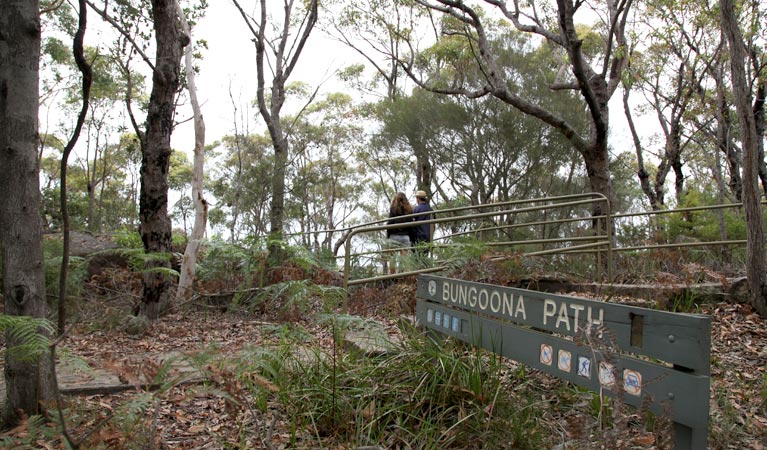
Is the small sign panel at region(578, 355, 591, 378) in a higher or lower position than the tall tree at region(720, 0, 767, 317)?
lower

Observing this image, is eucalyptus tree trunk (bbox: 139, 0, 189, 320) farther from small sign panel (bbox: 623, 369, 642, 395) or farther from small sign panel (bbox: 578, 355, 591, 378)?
small sign panel (bbox: 623, 369, 642, 395)

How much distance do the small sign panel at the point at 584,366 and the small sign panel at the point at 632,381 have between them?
182mm

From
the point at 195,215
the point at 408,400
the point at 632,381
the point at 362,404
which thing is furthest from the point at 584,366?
the point at 195,215

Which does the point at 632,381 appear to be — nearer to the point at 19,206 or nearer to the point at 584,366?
the point at 584,366

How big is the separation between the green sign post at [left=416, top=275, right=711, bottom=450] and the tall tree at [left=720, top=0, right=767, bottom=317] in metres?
2.71

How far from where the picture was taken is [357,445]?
8.71 feet

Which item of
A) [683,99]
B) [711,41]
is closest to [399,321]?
[711,41]

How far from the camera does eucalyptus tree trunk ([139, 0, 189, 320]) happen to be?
6.79 meters

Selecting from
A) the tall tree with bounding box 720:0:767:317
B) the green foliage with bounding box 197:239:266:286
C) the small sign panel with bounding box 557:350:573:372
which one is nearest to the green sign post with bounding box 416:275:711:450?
the small sign panel with bounding box 557:350:573:372

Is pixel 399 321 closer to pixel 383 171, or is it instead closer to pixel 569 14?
pixel 569 14

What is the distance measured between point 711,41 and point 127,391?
16122 mm

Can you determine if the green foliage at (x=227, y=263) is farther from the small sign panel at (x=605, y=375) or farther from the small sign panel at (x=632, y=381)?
the small sign panel at (x=632, y=381)

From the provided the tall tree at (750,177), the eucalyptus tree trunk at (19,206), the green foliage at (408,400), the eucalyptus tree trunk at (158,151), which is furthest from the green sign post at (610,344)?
the eucalyptus tree trunk at (158,151)

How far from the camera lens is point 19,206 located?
9.96ft
